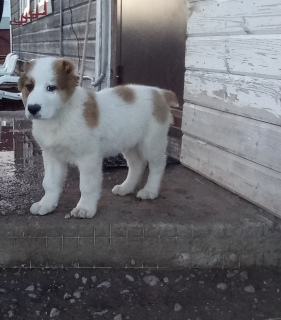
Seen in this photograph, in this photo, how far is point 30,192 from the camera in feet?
10.3


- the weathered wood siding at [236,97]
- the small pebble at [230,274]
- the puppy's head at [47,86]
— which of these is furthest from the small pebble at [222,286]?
the puppy's head at [47,86]

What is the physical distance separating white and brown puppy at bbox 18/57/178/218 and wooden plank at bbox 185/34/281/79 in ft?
1.50

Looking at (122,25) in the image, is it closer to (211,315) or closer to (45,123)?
(45,123)

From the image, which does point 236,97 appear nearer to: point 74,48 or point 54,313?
point 54,313

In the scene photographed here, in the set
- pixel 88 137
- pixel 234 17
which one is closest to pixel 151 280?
pixel 88 137

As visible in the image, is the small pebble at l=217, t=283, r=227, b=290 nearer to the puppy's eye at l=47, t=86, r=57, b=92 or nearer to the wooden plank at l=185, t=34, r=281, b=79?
the wooden plank at l=185, t=34, r=281, b=79

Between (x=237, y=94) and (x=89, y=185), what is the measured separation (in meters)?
1.17

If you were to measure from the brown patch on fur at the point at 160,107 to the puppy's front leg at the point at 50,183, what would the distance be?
0.66m

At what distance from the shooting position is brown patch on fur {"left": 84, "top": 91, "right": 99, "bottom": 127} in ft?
8.52

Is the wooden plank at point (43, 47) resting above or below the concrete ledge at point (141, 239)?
above

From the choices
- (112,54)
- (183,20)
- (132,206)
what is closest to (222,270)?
(132,206)

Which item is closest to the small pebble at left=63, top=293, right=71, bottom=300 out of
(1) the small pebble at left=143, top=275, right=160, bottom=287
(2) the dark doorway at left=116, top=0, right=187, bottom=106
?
(1) the small pebble at left=143, top=275, right=160, bottom=287

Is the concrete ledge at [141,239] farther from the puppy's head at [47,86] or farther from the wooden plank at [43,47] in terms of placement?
the wooden plank at [43,47]

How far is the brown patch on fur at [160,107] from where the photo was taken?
2.98 meters
